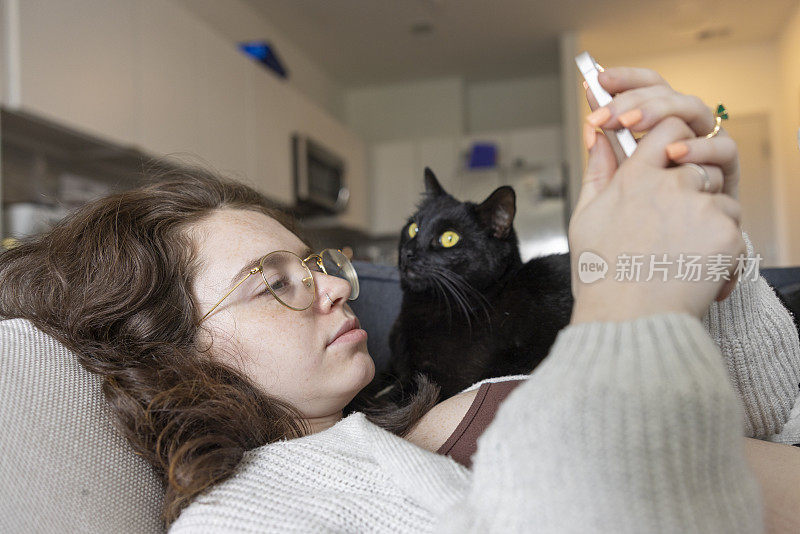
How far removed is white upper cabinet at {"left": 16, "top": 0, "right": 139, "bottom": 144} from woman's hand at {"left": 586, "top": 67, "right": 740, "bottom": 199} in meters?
1.95

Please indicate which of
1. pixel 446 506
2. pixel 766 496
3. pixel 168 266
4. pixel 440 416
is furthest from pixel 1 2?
pixel 766 496

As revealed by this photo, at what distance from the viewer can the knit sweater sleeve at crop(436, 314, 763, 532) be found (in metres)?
0.43

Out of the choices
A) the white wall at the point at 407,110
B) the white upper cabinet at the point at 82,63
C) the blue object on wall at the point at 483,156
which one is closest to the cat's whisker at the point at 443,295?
the white upper cabinet at the point at 82,63

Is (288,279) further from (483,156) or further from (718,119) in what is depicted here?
(483,156)

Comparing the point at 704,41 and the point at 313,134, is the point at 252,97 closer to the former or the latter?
the point at 313,134

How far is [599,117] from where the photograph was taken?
1.68ft

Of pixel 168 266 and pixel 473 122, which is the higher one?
pixel 473 122

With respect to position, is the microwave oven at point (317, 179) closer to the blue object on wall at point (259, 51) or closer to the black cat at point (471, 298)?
the blue object on wall at point (259, 51)

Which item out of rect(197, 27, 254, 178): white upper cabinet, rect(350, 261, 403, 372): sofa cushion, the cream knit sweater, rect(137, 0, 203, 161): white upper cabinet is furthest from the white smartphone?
rect(197, 27, 254, 178): white upper cabinet

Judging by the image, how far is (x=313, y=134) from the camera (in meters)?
4.16

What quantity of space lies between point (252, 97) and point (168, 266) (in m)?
2.73

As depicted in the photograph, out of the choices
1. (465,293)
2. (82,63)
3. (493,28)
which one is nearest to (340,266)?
(465,293)

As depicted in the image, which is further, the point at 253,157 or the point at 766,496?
the point at 253,157

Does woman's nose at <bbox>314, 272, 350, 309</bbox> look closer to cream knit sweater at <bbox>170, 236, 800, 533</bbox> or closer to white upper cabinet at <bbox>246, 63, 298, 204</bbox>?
cream knit sweater at <bbox>170, 236, 800, 533</bbox>
